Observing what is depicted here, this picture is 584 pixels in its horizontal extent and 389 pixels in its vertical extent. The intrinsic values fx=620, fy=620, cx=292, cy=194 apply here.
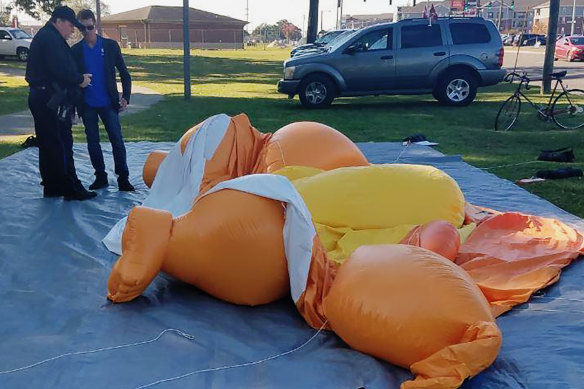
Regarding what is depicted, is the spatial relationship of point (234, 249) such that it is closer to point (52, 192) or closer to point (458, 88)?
point (52, 192)

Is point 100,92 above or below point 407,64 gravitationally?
below

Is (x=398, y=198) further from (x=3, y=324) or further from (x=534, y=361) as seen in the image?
(x=3, y=324)

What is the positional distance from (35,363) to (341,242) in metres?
2.00

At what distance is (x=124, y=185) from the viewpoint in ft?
21.0

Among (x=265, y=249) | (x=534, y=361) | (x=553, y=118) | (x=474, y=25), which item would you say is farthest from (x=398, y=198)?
(x=474, y=25)

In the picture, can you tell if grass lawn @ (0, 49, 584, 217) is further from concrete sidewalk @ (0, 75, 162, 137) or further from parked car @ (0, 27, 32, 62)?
parked car @ (0, 27, 32, 62)

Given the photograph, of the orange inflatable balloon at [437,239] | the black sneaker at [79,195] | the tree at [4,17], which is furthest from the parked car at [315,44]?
the tree at [4,17]

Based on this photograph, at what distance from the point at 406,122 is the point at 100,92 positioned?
7373 mm

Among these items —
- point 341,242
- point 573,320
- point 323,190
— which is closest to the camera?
point 573,320

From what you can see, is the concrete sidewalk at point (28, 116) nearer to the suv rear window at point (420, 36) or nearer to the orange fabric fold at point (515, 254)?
the suv rear window at point (420, 36)

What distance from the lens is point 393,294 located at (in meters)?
2.99

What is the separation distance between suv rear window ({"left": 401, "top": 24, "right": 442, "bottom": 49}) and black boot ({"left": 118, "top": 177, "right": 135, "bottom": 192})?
988 centimetres

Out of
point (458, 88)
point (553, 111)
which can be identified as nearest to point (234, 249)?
point (553, 111)

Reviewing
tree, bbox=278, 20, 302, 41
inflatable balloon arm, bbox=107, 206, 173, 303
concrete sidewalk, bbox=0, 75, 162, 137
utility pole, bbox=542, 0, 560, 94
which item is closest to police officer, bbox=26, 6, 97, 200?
inflatable balloon arm, bbox=107, 206, 173, 303
